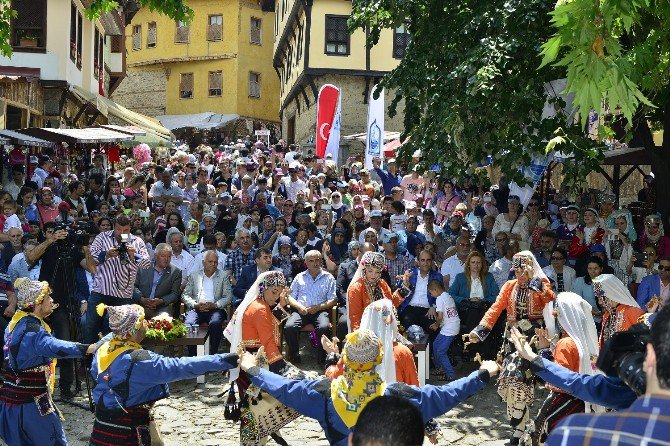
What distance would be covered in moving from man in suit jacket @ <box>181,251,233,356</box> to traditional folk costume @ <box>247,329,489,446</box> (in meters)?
6.76

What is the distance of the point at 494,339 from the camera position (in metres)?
13.0

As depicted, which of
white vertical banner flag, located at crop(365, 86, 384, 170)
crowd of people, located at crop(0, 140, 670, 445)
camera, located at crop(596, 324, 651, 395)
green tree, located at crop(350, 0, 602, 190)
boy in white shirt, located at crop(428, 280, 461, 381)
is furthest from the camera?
white vertical banner flag, located at crop(365, 86, 384, 170)

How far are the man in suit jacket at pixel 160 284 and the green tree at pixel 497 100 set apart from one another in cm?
393

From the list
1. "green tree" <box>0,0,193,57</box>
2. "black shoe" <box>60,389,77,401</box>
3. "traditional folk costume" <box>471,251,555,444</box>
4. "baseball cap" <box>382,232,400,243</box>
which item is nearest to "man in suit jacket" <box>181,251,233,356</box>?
"black shoe" <box>60,389,77,401</box>

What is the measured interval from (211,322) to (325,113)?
1317cm

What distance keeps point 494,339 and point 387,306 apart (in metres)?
4.62

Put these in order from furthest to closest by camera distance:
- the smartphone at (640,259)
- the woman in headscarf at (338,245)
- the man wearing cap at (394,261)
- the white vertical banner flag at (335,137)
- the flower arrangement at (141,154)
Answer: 1. the flower arrangement at (141,154)
2. the white vertical banner flag at (335,137)
3. the woman in headscarf at (338,245)
4. the man wearing cap at (394,261)
5. the smartphone at (640,259)

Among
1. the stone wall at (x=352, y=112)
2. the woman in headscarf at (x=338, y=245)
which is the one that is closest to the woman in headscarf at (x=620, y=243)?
the woman in headscarf at (x=338, y=245)

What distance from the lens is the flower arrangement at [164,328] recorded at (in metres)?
12.3

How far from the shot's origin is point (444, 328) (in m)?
12.8

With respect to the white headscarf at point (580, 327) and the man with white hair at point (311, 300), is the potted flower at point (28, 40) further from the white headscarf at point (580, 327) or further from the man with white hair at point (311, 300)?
the white headscarf at point (580, 327)

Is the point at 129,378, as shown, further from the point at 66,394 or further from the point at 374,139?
the point at 374,139

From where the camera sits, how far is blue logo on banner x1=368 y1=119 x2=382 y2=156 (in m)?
23.1

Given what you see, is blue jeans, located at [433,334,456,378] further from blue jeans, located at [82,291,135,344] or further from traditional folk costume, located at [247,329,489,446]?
traditional folk costume, located at [247,329,489,446]
